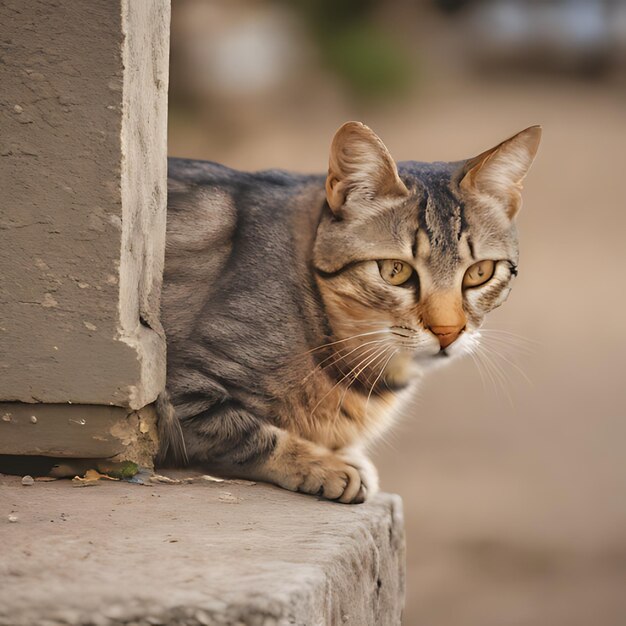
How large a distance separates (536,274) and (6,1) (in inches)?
215

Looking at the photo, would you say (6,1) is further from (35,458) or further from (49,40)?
(35,458)

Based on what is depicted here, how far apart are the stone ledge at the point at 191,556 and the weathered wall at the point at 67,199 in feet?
0.79

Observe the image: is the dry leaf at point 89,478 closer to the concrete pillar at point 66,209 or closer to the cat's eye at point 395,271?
the concrete pillar at point 66,209

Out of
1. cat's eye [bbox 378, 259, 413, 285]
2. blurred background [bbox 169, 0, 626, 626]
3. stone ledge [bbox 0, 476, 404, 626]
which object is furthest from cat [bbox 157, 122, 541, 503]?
blurred background [bbox 169, 0, 626, 626]

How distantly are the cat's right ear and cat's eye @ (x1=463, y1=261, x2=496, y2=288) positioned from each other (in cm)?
24

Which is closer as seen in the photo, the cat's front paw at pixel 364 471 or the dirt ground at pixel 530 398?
the cat's front paw at pixel 364 471

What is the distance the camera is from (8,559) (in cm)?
→ 149

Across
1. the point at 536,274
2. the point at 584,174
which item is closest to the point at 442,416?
the point at 536,274

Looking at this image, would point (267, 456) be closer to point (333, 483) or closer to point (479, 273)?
point (333, 483)

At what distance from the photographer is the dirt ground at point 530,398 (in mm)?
5094

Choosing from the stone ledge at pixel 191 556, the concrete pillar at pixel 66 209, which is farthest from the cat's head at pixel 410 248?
the concrete pillar at pixel 66 209

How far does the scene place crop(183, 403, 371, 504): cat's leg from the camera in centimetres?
213

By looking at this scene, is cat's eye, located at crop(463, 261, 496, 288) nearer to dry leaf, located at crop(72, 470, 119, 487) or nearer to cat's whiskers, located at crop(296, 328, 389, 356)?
cat's whiskers, located at crop(296, 328, 389, 356)

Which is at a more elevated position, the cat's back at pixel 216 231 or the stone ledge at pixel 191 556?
the cat's back at pixel 216 231
